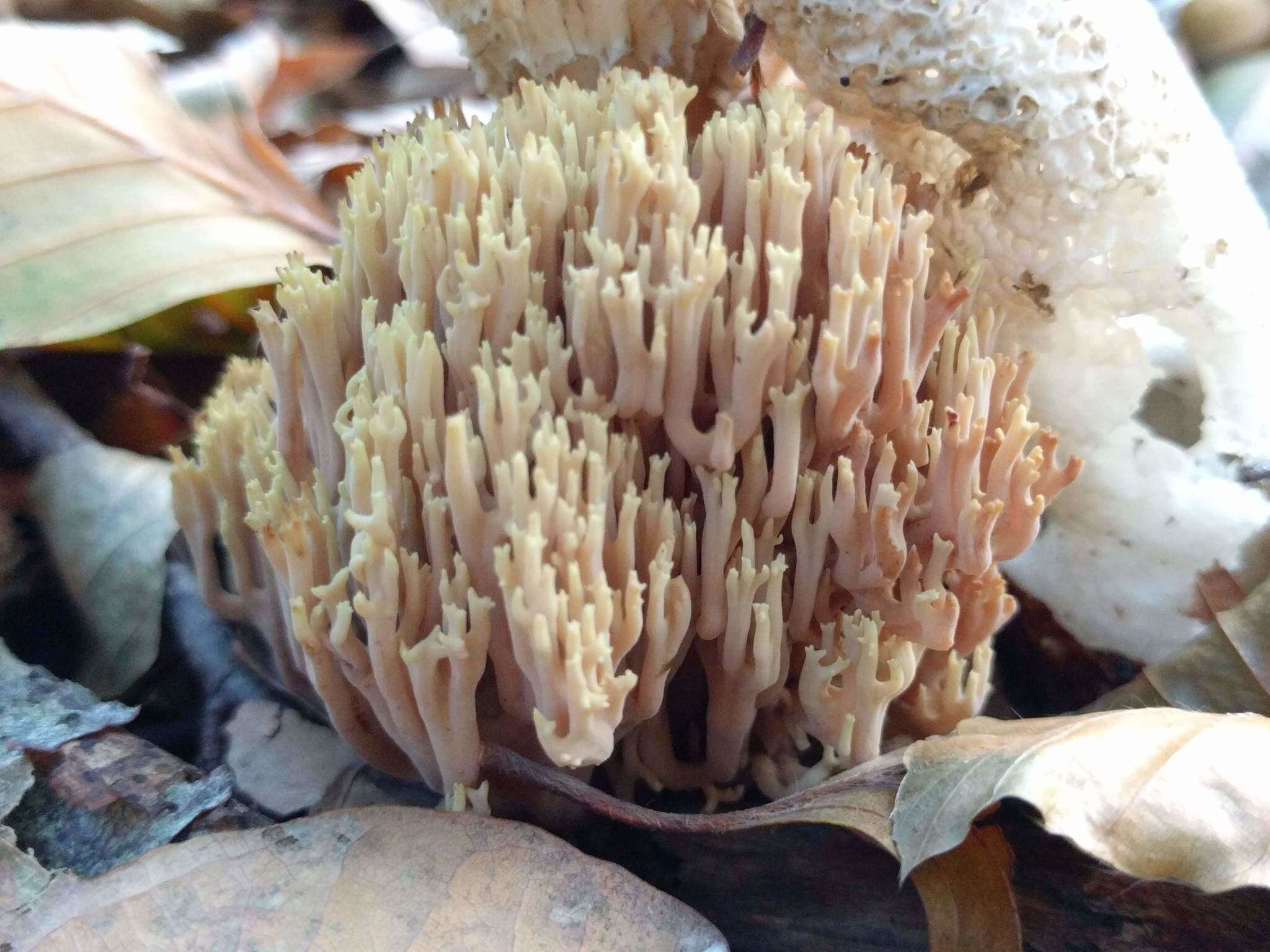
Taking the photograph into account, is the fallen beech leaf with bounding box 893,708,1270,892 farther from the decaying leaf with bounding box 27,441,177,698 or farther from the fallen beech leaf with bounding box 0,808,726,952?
the decaying leaf with bounding box 27,441,177,698

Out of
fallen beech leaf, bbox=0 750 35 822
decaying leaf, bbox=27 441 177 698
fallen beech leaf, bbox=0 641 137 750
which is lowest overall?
fallen beech leaf, bbox=0 750 35 822

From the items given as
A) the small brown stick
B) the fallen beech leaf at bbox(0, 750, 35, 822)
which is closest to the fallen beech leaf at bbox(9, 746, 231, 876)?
the fallen beech leaf at bbox(0, 750, 35, 822)

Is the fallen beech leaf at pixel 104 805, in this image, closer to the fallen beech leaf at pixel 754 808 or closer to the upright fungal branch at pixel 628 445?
the upright fungal branch at pixel 628 445

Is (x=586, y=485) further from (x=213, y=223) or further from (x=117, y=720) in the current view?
(x=213, y=223)

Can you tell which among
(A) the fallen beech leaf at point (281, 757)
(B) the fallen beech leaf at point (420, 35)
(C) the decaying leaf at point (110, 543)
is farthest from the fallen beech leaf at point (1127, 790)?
(B) the fallen beech leaf at point (420, 35)

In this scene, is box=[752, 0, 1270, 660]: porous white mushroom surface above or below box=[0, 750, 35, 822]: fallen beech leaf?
above

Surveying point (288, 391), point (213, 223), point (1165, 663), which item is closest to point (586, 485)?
point (288, 391)
